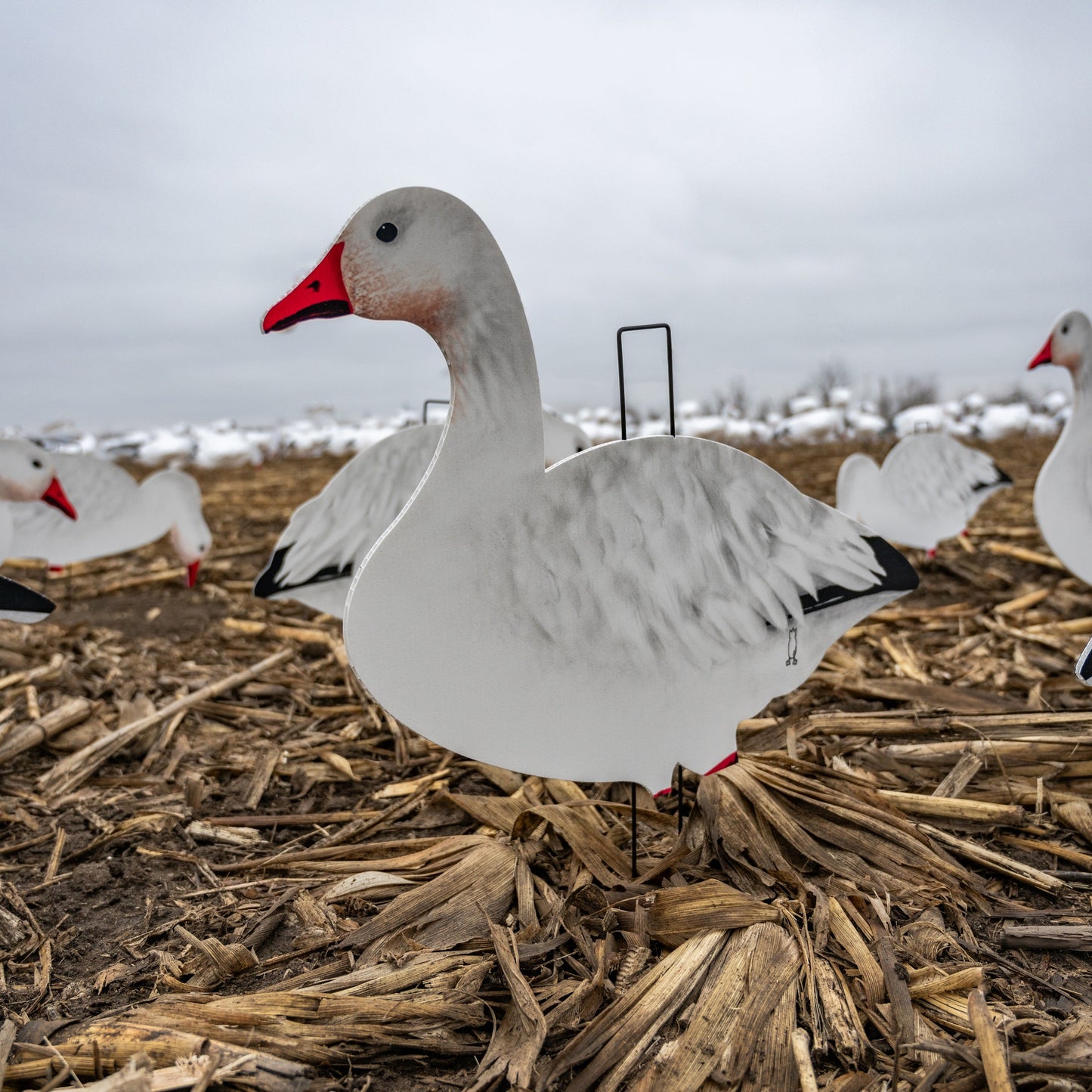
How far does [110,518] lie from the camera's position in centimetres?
512

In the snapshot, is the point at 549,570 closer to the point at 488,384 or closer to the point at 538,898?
the point at 488,384

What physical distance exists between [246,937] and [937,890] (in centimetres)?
162

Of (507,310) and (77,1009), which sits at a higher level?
(507,310)

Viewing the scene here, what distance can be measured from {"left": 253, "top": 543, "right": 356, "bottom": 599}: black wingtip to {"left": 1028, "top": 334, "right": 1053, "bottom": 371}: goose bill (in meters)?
3.23

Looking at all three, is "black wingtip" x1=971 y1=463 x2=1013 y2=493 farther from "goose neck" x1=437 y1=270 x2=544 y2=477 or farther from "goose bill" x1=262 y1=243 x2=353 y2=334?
"goose bill" x1=262 y1=243 x2=353 y2=334

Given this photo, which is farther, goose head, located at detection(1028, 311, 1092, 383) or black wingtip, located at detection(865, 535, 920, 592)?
goose head, located at detection(1028, 311, 1092, 383)

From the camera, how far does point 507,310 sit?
170 cm

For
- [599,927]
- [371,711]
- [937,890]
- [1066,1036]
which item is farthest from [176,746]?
[1066,1036]

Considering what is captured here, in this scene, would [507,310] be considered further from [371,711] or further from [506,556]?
[371,711]

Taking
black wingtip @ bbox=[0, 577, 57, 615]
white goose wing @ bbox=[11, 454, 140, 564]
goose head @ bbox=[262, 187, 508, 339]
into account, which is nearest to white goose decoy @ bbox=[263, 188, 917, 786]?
goose head @ bbox=[262, 187, 508, 339]

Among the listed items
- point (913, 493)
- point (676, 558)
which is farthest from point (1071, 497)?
point (676, 558)

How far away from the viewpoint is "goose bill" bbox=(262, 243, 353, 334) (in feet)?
5.49

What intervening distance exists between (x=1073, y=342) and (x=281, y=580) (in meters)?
3.43

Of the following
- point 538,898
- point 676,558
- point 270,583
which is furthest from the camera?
point 270,583
